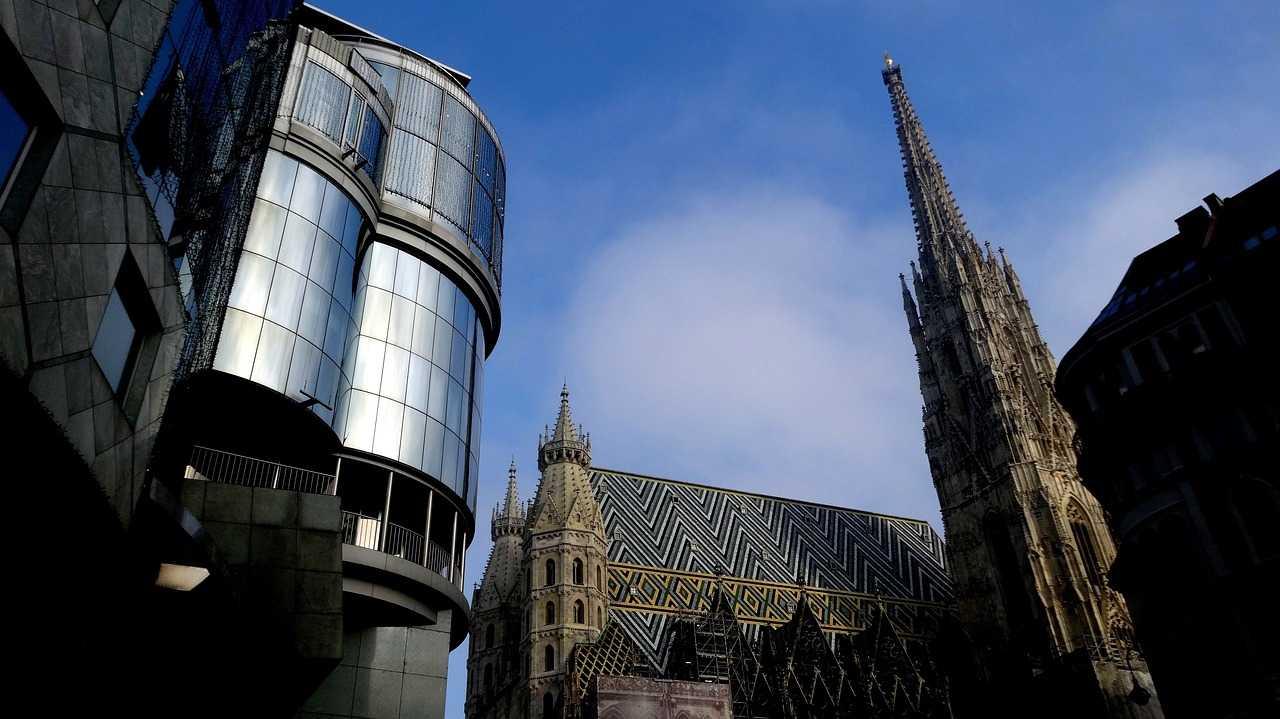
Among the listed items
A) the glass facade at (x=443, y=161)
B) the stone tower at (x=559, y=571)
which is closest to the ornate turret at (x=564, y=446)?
the stone tower at (x=559, y=571)

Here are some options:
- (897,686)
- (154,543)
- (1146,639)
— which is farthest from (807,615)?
(154,543)

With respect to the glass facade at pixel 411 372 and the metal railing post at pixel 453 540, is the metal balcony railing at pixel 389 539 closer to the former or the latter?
the metal railing post at pixel 453 540

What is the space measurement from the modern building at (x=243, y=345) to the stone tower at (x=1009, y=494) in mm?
33720

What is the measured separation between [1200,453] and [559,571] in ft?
94.6

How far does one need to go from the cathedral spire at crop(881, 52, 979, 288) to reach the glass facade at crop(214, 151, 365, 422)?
4917cm

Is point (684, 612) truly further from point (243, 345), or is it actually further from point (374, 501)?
point (243, 345)

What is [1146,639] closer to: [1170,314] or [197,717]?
[1170,314]

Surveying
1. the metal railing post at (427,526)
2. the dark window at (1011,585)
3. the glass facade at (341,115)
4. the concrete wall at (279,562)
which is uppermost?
the glass facade at (341,115)

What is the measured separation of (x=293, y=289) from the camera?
2245 cm

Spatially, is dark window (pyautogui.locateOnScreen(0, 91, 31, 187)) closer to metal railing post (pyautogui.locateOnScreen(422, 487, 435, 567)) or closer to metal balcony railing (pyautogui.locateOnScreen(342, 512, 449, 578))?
metal balcony railing (pyautogui.locateOnScreen(342, 512, 449, 578))

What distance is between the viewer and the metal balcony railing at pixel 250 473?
67.2 feet

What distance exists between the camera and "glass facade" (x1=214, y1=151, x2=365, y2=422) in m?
21.0

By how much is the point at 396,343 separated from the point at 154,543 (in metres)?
12.6

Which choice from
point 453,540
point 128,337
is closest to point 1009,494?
point 453,540
